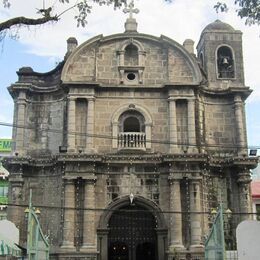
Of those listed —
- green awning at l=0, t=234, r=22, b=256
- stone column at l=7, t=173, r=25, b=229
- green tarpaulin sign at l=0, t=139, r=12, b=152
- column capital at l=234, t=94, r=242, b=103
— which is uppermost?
green tarpaulin sign at l=0, t=139, r=12, b=152

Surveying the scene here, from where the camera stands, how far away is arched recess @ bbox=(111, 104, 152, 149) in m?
23.9

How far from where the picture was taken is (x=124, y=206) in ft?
76.4

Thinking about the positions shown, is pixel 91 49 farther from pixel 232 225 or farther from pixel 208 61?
pixel 232 225

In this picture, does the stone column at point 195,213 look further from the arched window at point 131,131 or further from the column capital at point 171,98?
the column capital at point 171,98

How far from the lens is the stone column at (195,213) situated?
22250 mm

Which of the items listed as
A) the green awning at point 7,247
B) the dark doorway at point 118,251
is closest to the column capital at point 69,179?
the dark doorway at point 118,251

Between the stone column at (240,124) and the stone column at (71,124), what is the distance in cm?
746

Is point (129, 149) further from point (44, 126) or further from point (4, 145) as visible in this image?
point (4, 145)

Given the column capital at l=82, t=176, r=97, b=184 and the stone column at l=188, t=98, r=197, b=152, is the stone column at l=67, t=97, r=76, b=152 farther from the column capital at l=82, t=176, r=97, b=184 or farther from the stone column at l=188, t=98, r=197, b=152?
the stone column at l=188, t=98, r=197, b=152

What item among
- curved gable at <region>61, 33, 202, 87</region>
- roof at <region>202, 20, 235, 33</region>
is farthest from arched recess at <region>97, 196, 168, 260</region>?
roof at <region>202, 20, 235, 33</region>

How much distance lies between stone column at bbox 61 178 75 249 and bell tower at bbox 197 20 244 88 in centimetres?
855

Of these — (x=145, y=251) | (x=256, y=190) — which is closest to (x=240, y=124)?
(x=145, y=251)

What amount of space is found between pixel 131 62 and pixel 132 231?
7.81 m

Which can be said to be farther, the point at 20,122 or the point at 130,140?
the point at 20,122
